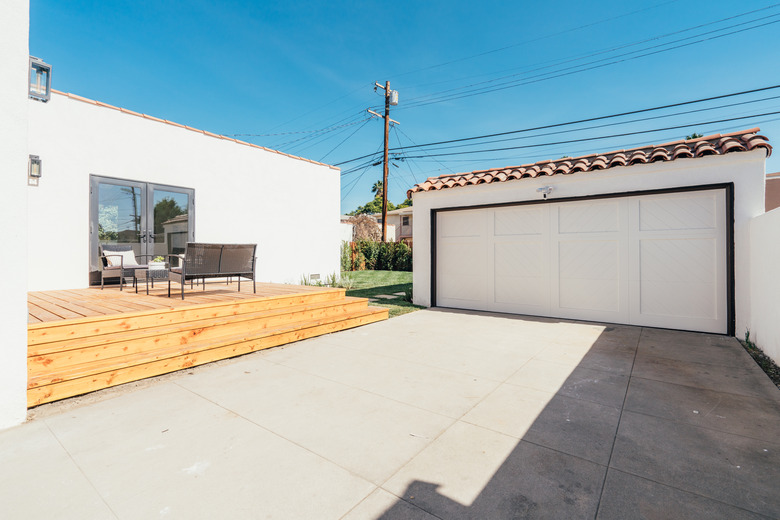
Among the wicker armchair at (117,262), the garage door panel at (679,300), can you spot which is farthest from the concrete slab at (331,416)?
the garage door panel at (679,300)

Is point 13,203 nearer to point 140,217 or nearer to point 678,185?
point 140,217

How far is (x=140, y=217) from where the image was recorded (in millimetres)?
7328

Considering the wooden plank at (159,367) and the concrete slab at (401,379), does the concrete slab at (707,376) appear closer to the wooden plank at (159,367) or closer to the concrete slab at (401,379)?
the concrete slab at (401,379)

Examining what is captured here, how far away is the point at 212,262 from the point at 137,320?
1.72 meters

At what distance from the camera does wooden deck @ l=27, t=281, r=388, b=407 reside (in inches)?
121

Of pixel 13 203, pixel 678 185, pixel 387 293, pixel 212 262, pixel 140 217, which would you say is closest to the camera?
pixel 13 203

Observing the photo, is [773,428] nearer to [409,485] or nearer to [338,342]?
[409,485]

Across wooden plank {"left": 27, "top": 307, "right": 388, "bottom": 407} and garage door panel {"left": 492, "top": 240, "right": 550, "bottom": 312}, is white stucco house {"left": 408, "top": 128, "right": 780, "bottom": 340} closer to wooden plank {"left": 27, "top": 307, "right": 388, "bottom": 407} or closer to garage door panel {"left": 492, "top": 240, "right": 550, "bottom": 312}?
garage door panel {"left": 492, "top": 240, "right": 550, "bottom": 312}

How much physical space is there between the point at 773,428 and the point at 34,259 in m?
9.67

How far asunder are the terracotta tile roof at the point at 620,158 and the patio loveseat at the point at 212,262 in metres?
3.95

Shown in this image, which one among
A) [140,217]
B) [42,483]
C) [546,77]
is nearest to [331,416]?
[42,483]

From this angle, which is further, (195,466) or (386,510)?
(195,466)

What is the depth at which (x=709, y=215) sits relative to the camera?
536 centimetres

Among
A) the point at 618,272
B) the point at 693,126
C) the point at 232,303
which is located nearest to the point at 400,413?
the point at 232,303
